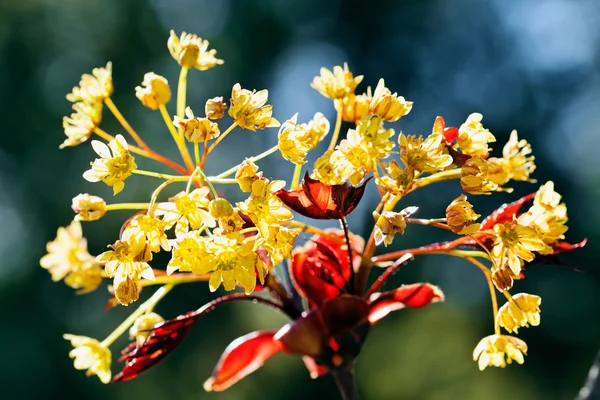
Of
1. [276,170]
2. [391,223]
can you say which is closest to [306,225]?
[391,223]

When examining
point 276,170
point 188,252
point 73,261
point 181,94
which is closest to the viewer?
point 188,252

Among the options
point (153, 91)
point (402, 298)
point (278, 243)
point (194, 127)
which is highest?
point (153, 91)

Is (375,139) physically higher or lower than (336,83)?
lower

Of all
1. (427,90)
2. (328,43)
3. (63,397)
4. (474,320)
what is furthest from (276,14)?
(63,397)

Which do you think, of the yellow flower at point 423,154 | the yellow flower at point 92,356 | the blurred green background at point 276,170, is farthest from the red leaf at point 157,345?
the blurred green background at point 276,170

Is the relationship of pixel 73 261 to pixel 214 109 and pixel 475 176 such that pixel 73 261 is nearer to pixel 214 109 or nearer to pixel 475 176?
pixel 214 109

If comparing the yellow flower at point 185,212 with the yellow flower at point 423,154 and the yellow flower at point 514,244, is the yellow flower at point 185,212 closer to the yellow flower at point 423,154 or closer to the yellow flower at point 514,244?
the yellow flower at point 423,154
